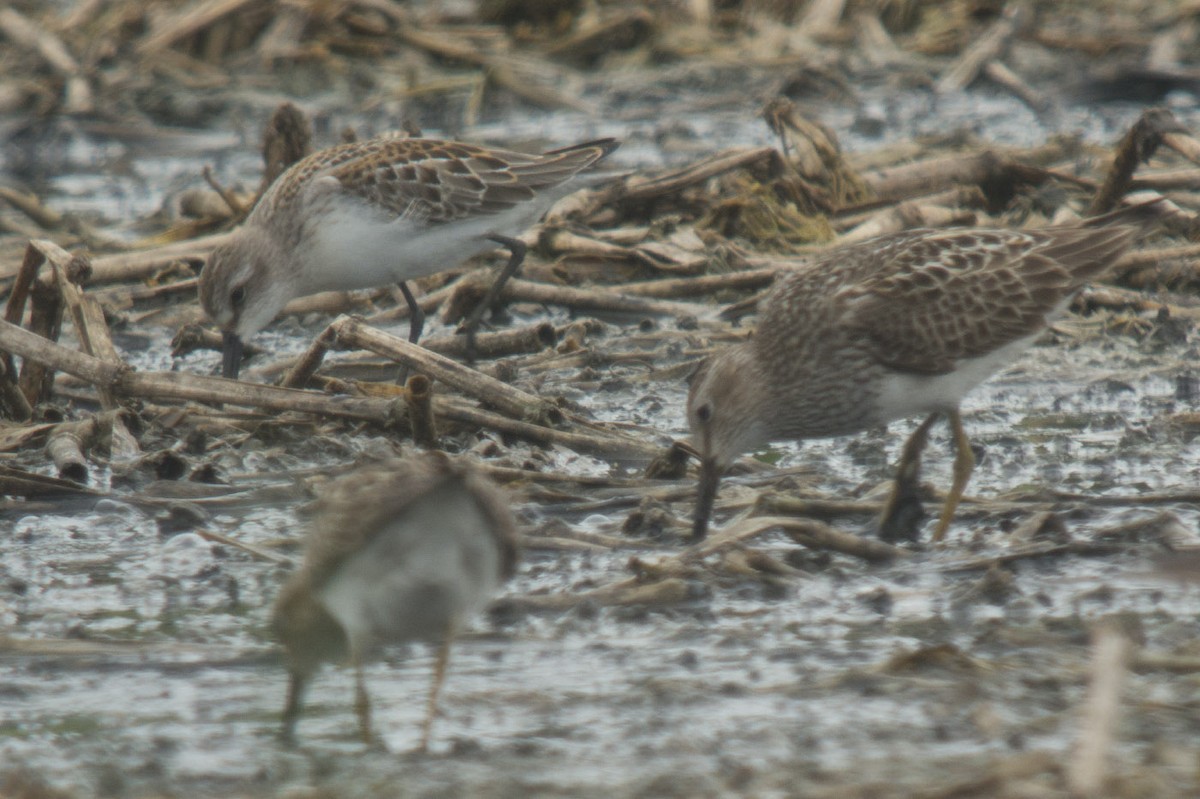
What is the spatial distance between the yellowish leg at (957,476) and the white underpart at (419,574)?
Result: 2201mm

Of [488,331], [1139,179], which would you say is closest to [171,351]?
[488,331]

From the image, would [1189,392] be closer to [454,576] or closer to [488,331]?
[488,331]

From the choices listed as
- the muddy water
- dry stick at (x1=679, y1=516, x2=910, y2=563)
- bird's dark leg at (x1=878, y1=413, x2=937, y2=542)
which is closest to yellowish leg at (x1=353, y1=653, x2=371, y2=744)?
the muddy water

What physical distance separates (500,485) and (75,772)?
2328 mm

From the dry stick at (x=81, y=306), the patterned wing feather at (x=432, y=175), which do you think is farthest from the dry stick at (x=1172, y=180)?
the dry stick at (x=81, y=306)

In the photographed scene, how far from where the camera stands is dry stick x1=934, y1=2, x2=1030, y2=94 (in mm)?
12969

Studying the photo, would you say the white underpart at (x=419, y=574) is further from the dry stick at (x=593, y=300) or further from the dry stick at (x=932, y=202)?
the dry stick at (x=932, y=202)

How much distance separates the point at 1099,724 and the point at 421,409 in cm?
348

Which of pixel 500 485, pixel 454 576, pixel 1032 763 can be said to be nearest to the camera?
pixel 1032 763

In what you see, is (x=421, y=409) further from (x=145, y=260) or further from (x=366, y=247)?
(x=145, y=260)

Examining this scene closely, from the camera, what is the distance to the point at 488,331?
327 inches

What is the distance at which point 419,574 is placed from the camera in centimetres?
370

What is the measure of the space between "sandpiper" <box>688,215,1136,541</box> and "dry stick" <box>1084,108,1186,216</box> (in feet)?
7.08

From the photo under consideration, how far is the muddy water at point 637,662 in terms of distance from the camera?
378cm
